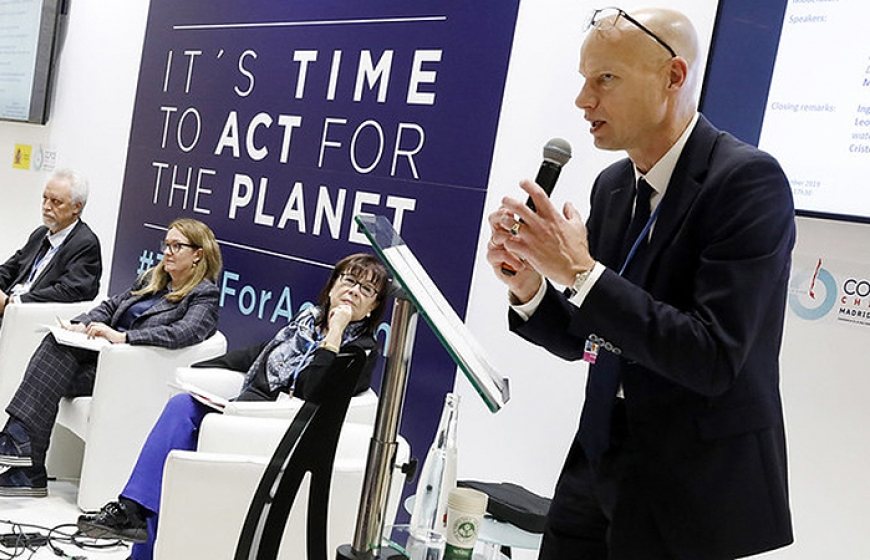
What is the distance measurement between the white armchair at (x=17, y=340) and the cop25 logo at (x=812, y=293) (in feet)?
11.3

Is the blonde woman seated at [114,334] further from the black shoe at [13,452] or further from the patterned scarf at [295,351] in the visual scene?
the patterned scarf at [295,351]

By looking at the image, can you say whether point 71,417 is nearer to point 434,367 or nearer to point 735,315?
point 434,367

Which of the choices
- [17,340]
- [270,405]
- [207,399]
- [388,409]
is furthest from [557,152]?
[17,340]

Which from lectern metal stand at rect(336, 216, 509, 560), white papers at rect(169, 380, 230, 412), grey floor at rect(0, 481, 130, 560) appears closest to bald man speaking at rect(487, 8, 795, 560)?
lectern metal stand at rect(336, 216, 509, 560)

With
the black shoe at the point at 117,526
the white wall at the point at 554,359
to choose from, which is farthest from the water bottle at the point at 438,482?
the black shoe at the point at 117,526

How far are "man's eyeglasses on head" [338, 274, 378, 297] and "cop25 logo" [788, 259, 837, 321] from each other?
66.5 inches

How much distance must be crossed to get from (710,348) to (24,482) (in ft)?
12.6

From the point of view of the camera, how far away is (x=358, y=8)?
4.56 metres

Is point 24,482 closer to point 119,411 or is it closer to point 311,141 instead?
point 119,411

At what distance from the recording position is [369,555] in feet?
4.68

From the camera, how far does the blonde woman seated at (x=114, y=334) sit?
14.4ft

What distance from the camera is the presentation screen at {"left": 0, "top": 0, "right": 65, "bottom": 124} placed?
6.76 metres

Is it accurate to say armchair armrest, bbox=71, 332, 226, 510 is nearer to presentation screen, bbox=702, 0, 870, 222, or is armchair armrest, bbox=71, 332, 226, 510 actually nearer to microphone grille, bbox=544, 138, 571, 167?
presentation screen, bbox=702, 0, 870, 222

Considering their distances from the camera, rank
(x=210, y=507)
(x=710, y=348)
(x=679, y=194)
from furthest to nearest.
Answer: (x=210, y=507) < (x=679, y=194) < (x=710, y=348)
